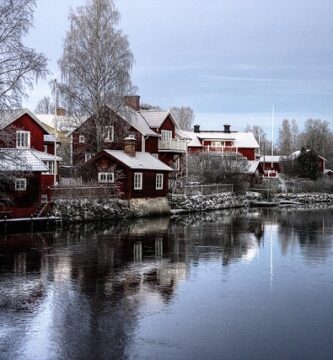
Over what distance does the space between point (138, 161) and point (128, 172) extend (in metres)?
1.95

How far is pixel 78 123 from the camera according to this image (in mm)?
39719

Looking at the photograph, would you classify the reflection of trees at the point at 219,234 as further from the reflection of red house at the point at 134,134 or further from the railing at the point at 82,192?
the reflection of red house at the point at 134,134

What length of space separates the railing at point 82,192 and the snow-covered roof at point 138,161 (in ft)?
7.37

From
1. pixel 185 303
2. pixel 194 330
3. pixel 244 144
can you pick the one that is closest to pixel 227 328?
pixel 194 330

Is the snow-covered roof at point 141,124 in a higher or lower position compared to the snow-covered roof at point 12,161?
higher

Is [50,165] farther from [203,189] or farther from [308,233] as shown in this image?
[308,233]

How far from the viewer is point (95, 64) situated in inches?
1501

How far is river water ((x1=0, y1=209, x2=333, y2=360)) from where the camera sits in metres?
10.2

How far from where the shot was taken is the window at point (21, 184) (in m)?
30.3

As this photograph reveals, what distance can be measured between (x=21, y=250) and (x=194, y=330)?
40.3 ft

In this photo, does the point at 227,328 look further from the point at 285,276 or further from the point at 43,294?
the point at 285,276

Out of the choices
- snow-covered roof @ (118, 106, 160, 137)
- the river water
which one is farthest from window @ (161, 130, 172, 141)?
the river water

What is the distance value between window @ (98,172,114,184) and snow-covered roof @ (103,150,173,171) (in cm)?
119

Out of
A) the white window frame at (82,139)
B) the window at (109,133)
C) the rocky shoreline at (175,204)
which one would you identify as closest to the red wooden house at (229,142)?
the rocky shoreline at (175,204)
